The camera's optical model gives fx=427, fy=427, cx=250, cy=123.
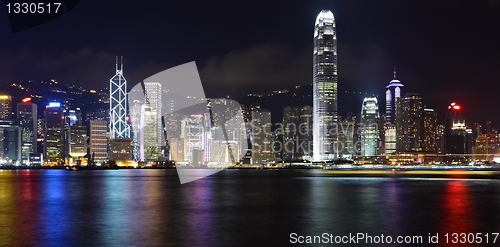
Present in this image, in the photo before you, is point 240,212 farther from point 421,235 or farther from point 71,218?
point 421,235

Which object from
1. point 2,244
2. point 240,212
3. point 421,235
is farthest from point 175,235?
point 421,235

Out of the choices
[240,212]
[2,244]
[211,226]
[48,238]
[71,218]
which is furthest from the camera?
[240,212]

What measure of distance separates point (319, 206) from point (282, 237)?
18876mm

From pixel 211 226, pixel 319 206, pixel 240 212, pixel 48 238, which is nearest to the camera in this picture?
pixel 48 238

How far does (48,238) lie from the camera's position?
26766 mm

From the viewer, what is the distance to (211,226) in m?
30.9

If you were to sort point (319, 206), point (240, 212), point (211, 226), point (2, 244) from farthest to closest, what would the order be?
point (319, 206) → point (240, 212) → point (211, 226) → point (2, 244)

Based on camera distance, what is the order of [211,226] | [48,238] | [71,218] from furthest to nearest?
[71,218]
[211,226]
[48,238]

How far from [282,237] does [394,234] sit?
7427 mm

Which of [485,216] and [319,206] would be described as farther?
[319,206]

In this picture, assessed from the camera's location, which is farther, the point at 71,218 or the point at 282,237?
the point at 71,218

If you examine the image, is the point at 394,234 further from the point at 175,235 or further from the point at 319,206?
the point at 319,206

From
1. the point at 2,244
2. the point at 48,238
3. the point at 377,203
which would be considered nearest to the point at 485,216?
the point at 377,203

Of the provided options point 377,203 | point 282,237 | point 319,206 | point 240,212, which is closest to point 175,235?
point 282,237
